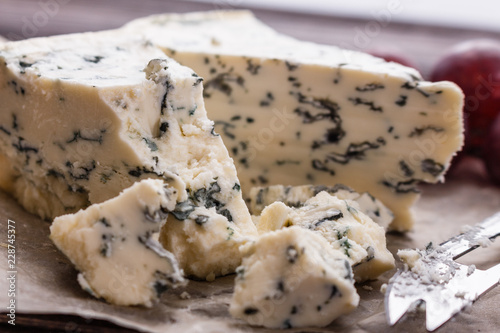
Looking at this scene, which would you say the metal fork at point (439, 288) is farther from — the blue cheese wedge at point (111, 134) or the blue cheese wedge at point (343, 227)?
the blue cheese wedge at point (111, 134)

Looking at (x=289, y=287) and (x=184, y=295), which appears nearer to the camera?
(x=289, y=287)

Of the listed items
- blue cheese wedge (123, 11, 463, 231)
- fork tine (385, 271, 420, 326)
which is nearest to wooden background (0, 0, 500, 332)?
blue cheese wedge (123, 11, 463, 231)

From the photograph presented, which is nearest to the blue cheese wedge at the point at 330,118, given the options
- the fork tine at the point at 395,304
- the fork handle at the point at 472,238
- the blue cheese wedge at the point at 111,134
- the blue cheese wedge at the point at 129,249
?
the fork handle at the point at 472,238

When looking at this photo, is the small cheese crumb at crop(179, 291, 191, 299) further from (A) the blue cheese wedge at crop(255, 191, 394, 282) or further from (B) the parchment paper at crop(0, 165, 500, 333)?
(A) the blue cheese wedge at crop(255, 191, 394, 282)

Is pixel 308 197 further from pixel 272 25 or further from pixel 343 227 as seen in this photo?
pixel 272 25

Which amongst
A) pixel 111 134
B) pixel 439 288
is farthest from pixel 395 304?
pixel 111 134

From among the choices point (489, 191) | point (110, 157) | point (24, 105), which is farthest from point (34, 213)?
point (489, 191)

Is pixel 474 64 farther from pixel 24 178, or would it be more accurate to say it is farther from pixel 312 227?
pixel 24 178
